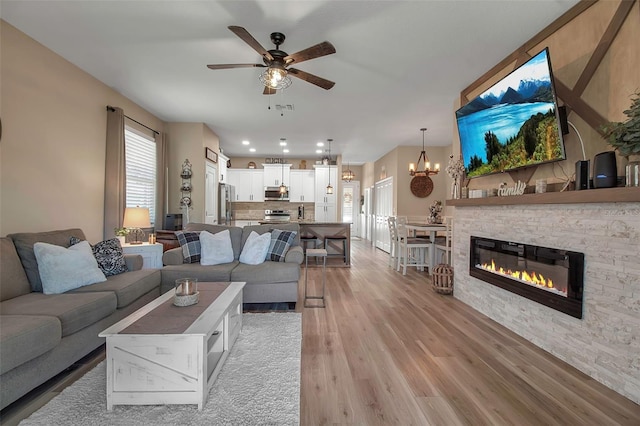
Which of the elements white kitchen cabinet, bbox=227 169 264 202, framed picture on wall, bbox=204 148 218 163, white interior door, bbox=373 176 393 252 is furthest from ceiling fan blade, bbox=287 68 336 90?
white kitchen cabinet, bbox=227 169 264 202

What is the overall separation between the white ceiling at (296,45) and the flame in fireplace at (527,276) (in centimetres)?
229

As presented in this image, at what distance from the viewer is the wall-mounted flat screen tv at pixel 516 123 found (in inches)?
95.7

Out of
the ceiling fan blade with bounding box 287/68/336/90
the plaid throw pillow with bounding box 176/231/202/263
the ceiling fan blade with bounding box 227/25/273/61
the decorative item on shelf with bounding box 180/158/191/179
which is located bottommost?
the plaid throw pillow with bounding box 176/231/202/263

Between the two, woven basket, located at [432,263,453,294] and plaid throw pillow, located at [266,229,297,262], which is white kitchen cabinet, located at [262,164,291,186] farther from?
woven basket, located at [432,263,453,294]

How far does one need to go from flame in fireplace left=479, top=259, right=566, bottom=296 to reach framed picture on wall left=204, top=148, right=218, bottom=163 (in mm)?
5214

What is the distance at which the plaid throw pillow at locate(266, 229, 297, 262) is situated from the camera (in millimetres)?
3777

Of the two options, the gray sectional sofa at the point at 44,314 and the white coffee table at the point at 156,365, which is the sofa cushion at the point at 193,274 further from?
the white coffee table at the point at 156,365

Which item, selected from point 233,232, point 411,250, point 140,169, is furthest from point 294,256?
point 411,250

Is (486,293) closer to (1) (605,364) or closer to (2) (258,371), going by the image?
(1) (605,364)

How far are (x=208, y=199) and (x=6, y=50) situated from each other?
3822 millimetres

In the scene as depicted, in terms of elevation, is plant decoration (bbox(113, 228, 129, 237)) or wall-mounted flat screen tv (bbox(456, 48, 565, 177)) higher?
wall-mounted flat screen tv (bbox(456, 48, 565, 177))

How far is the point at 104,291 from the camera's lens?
248cm

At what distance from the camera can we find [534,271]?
8.96ft

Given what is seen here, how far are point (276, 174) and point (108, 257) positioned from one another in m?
6.03
